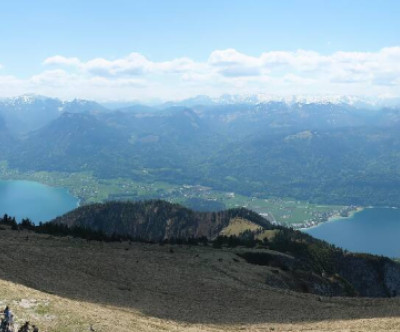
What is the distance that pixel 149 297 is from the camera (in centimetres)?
4559

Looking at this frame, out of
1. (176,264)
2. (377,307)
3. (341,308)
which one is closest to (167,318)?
(341,308)

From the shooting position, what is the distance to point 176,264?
66.4 m

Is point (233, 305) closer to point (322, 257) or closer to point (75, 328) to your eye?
point (75, 328)

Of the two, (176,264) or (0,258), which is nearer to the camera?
(0,258)

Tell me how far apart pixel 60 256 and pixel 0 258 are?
10177mm

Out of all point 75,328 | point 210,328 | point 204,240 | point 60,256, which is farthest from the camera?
point 204,240

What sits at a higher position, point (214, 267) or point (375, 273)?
point (214, 267)

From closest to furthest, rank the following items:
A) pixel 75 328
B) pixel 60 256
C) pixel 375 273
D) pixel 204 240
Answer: pixel 75 328 < pixel 60 256 < pixel 204 240 < pixel 375 273

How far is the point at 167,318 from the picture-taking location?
3684 centimetres

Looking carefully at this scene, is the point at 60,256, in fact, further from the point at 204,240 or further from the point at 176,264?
the point at 204,240

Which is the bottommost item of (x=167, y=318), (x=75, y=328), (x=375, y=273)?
(x=375, y=273)

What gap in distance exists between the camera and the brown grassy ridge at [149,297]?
102 ft

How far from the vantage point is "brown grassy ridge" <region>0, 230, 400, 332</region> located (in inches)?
1223

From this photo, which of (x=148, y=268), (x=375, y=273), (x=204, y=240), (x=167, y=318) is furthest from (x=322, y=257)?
(x=167, y=318)
